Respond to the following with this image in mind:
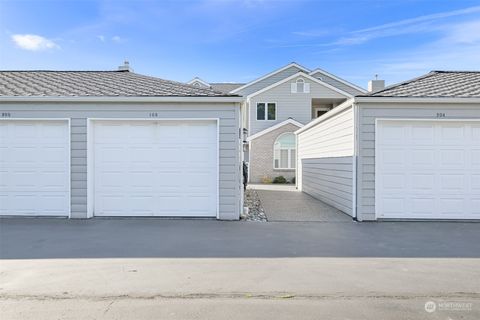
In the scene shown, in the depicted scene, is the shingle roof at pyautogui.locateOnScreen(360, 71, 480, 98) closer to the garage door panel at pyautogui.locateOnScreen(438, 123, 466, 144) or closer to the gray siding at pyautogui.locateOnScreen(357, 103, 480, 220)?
the gray siding at pyautogui.locateOnScreen(357, 103, 480, 220)

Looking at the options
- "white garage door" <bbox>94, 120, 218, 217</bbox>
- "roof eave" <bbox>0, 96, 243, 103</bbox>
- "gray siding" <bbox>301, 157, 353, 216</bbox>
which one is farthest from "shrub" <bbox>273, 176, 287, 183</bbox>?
"roof eave" <bbox>0, 96, 243, 103</bbox>

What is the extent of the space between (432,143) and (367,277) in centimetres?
549

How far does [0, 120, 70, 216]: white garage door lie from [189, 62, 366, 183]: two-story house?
12703 millimetres

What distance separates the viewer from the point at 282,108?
23531 mm

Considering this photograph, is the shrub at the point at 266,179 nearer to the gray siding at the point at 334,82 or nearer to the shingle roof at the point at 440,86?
the gray siding at the point at 334,82

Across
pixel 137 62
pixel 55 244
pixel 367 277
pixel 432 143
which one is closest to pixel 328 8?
pixel 432 143

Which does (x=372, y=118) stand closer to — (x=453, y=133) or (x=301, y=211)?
(x=453, y=133)

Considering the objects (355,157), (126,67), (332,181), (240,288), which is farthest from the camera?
(126,67)

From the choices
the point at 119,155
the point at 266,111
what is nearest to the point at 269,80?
the point at 266,111

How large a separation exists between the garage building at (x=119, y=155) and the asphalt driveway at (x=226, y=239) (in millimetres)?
516

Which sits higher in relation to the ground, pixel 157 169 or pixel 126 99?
pixel 126 99

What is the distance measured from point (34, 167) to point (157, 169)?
317cm

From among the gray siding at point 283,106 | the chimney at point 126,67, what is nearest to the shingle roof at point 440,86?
the chimney at point 126,67

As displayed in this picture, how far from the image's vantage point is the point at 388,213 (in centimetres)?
862
